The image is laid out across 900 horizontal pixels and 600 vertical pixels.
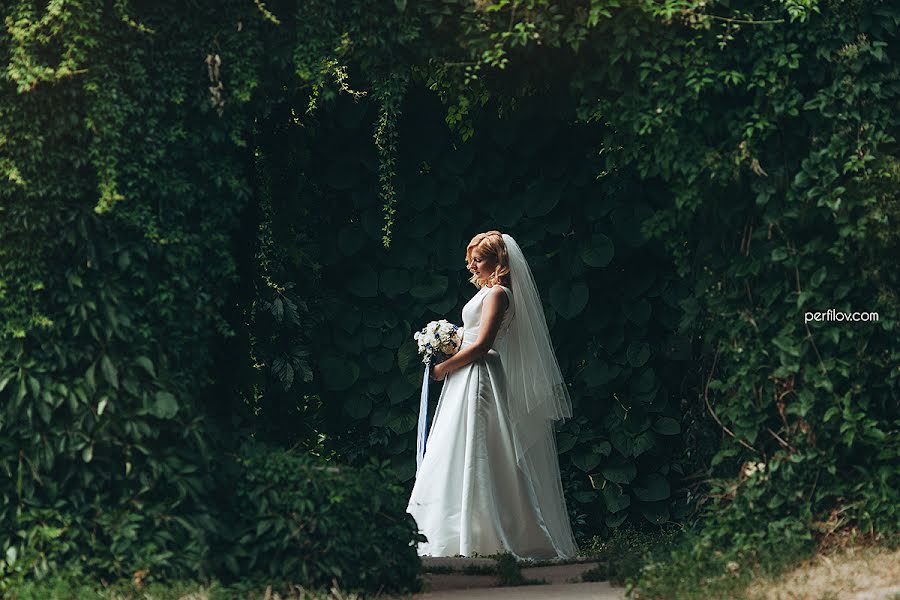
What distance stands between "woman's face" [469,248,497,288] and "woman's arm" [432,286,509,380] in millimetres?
154

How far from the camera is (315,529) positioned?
495 centimetres

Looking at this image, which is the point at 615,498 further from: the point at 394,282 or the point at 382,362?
the point at 394,282

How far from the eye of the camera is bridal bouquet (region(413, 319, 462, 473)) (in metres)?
7.09

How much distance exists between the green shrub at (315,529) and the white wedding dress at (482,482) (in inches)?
60.5

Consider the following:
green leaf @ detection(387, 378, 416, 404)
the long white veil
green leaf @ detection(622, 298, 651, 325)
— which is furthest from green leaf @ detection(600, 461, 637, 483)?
green leaf @ detection(387, 378, 416, 404)

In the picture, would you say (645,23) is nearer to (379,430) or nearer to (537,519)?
(537,519)

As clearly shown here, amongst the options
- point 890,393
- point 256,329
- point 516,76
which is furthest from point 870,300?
point 256,329

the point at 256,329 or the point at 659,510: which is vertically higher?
the point at 256,329

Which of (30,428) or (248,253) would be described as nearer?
(30,428)

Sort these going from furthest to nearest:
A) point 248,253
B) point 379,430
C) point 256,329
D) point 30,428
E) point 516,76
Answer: point 379,430 < point 256,329 < point 516,76 < point 248,253 < point 30,428

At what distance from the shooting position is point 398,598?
16.2 feet

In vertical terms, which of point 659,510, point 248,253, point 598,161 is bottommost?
point 659,510

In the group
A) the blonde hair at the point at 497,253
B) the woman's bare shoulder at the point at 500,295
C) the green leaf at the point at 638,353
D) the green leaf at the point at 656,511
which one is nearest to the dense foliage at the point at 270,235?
the blonde hair at the point at 497,253

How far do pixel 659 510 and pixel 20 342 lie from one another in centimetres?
435
